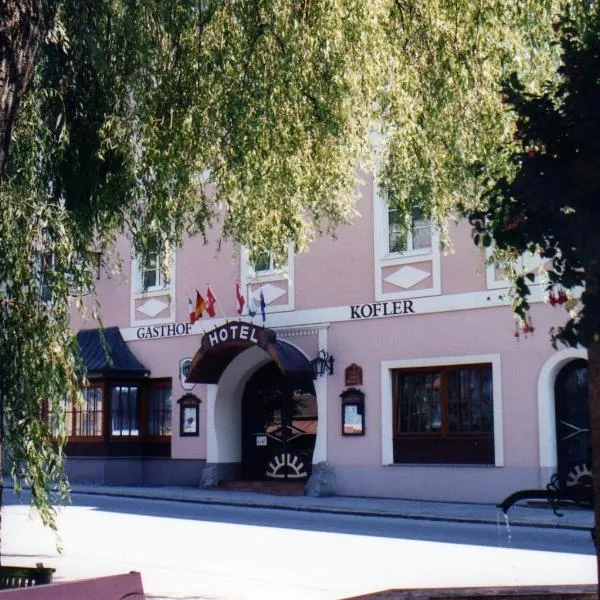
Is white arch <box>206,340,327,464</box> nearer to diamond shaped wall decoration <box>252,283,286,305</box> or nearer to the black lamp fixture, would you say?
diamond shaped wall decoration <box>252,283,286,305</box>

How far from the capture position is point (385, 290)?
21109 mm

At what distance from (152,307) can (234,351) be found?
11.8 feet

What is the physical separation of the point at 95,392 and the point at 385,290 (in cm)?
877

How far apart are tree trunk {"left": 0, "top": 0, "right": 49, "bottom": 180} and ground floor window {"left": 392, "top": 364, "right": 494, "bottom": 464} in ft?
47.8

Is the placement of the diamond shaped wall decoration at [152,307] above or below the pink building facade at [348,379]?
above

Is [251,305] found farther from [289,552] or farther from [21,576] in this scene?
[21,576]

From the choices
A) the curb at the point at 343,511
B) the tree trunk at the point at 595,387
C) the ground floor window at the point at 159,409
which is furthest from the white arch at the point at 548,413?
the tree trunk at the point at 595,387

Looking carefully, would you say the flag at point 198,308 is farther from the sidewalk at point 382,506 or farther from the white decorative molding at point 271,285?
the sidewalk at point 382,506

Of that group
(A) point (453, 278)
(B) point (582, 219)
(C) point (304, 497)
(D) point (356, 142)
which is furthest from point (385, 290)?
(B) point (582, 219)

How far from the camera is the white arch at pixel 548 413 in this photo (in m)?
18.5

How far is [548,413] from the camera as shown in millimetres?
18578

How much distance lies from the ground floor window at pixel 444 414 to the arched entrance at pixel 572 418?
4.34 feet

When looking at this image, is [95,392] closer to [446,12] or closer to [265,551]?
[265,551]

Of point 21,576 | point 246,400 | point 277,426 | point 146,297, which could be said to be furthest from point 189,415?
point 21,576
